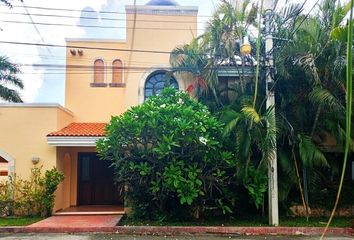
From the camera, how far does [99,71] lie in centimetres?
1727

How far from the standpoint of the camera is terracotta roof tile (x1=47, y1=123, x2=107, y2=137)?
1358cm

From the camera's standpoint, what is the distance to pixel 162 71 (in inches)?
614

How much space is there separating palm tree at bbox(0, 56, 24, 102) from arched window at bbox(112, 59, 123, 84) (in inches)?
405

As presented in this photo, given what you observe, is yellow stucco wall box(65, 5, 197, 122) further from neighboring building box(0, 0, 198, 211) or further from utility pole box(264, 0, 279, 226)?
utility pole box(264, 0, 279, 226)

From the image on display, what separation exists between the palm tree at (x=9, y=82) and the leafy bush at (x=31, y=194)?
510 inches

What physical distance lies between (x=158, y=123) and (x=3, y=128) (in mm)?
6024

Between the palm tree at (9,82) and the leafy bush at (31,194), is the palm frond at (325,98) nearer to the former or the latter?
the leafy bush at (31,194)

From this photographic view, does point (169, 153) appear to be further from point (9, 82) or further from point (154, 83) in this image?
point (9, 82)

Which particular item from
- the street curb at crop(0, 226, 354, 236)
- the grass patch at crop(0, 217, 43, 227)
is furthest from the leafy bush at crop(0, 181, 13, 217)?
the street curb at crop(0, 226, 354, 236)

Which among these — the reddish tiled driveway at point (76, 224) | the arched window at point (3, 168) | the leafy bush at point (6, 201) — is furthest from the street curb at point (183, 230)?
the arched window at point (3, 168)

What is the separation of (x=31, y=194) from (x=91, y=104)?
5.11 meters

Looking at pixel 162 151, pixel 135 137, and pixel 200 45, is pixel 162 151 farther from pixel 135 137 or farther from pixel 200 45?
pixel 200 45

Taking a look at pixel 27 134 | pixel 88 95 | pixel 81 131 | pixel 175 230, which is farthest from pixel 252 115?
pixel 88 95

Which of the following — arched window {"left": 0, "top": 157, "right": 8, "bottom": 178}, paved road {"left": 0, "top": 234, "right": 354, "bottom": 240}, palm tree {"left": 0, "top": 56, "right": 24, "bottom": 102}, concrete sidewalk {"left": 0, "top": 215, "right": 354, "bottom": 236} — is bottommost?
paved road {"left": 0, "top": 234, "right": 354, "bottom": 240}
